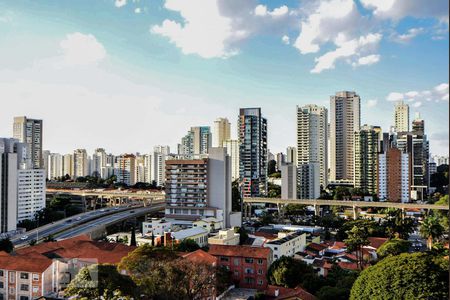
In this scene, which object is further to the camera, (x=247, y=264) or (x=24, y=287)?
(x=247, y=264)

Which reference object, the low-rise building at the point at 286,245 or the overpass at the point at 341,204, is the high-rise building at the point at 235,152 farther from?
the low-rise building at the point at 286,245

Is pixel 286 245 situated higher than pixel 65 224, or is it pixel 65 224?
pixel 286 245

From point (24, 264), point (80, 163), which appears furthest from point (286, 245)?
point (80, 163)

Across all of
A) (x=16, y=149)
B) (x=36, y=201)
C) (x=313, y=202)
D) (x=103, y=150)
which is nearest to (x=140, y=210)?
(x=36, y=201)

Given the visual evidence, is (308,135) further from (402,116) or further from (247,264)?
(247,264)

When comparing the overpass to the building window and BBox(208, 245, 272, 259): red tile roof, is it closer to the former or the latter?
BBox(208, 245, 272, 259): red tile roof

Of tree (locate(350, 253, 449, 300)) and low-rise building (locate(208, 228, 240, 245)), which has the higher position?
tree (locate(350, 253, 449, 300))

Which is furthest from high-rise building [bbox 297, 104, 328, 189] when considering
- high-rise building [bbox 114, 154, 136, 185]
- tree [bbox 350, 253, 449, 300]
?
tree [bbox 350, 253, 449, 300]
